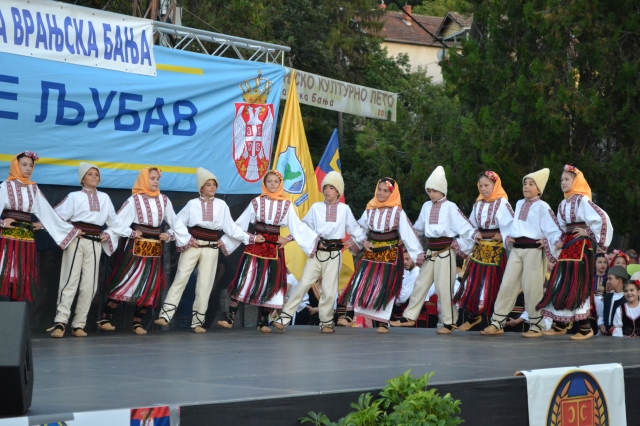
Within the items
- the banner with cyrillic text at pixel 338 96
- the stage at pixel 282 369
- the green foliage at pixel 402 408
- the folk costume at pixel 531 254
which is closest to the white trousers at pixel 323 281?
the stage at pixel 282 369

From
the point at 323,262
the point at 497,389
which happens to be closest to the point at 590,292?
the point at 323,262

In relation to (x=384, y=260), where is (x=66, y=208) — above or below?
above

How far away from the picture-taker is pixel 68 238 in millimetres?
7672

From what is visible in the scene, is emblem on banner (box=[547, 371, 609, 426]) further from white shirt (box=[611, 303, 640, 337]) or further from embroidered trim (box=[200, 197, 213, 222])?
embroidered trim (box=[200, 197, 213, 222])

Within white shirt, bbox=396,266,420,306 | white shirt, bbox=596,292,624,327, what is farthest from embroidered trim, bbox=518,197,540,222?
white shirt, bbox=396,266,420,306

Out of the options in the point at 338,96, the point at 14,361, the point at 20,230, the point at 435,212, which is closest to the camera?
the point at 14,361

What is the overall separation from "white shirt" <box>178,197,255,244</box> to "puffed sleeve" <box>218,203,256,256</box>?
70 millimetres

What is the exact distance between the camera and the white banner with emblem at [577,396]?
507 centimetres

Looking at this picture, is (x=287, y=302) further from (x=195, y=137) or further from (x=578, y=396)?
(x=578, y=396)

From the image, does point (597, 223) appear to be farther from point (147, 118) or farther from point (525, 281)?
point (147, 118)

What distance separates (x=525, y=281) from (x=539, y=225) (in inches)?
19.0

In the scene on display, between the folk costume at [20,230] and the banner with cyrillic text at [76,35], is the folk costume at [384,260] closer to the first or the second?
the banner with cyrillic text at [76,35]

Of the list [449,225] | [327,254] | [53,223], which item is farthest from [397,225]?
[53,223]

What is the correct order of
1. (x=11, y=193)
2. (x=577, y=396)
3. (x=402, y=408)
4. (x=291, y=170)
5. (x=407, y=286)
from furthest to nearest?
(x=407, y=286) → (x=291, y=170) → (x=11, y=193) → (x=577, y=396) → (x=402, y=408)
